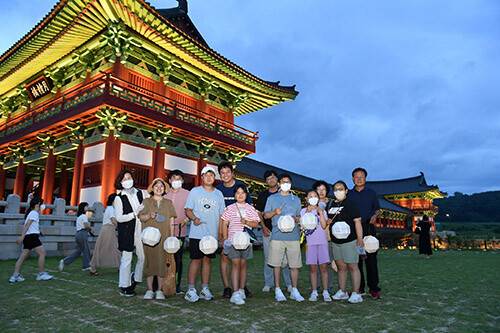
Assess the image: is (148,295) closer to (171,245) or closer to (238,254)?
→ (171,245)

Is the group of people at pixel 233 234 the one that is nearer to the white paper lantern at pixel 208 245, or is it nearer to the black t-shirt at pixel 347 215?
the black t-shirt at pixel 347 215

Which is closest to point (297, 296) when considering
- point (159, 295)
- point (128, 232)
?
point (159, 295)

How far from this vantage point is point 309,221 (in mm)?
4012

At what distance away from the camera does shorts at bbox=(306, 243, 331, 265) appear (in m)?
4.20

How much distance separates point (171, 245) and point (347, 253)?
234cm


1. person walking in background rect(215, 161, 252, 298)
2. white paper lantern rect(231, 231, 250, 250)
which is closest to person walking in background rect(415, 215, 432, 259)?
person walking in background rect(215, 161, 252, 298)

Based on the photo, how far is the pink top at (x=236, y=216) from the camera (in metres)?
4.18

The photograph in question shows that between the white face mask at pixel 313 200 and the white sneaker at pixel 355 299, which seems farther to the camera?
the white face mask at pixel 313 200

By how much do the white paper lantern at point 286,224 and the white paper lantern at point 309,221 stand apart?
5.8 inches

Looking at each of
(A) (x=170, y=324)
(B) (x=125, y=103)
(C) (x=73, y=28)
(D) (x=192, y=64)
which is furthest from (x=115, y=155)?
(A) (x=170, y=324)

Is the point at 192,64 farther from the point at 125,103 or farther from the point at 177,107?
the point at 125,103

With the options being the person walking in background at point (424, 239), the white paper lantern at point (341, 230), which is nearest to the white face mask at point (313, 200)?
the white paper lantern at point (341, 230)

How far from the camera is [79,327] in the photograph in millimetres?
2799

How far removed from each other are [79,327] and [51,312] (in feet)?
2.55
